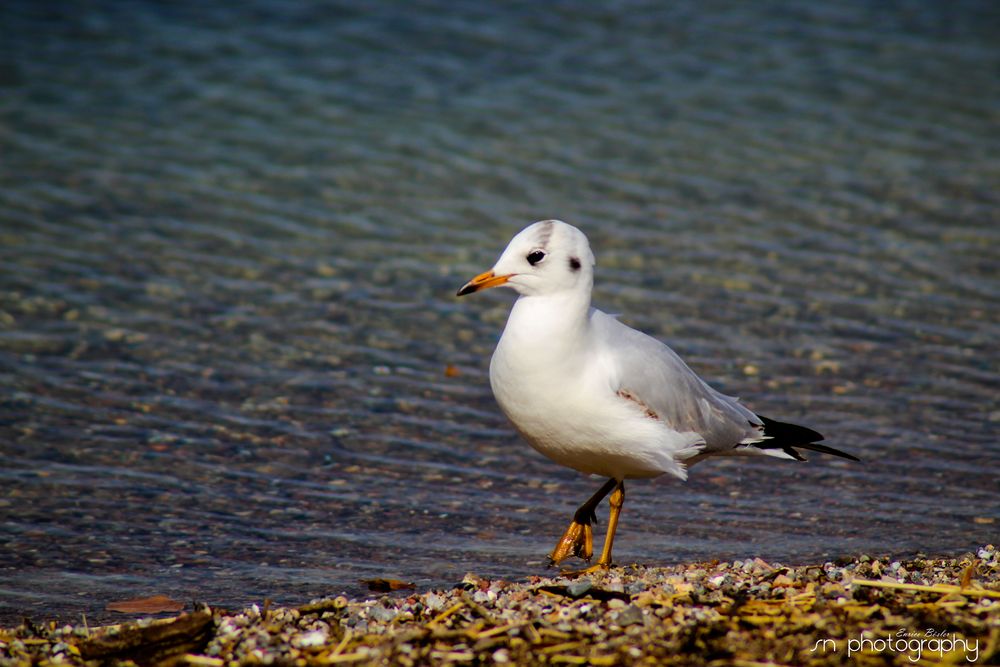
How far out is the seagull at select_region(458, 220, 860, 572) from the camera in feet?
17.3

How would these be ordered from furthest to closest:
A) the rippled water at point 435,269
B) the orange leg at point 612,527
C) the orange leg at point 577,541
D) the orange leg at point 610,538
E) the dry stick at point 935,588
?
the rippled water at point 435,269 → the orange leg at point 577,541 → the orange leg at point 612,527 → the orange leg at point 610,538 → the dry stick at point 935,588

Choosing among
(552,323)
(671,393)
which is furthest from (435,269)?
(552,323)

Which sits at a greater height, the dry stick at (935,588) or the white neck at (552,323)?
the white neck at (552,323)

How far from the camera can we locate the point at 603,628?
4.32 meters

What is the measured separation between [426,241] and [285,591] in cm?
509

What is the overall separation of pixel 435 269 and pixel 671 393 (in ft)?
14.0

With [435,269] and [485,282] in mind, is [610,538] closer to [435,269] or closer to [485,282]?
[485,282]

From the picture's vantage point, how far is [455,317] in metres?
8.90

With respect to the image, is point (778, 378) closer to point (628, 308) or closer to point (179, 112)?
point (628, 308)

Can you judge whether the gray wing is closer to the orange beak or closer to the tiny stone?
the orange beak

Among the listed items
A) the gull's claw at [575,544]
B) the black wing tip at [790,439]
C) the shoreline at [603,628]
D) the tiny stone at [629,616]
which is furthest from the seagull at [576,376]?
the tiny stone at [629,616]

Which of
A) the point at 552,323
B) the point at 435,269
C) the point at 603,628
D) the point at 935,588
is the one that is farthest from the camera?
the point at 435,269

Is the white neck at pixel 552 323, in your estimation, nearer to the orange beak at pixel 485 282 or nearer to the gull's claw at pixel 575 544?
the orange beak at pixel 485 282

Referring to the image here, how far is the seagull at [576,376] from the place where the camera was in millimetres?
5273
